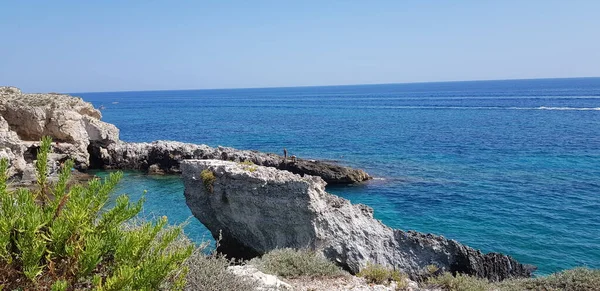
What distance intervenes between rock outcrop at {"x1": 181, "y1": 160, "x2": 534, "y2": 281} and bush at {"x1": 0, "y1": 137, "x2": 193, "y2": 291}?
11379 mm

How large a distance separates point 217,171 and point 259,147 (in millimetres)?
36623

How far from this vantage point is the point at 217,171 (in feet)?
60.4

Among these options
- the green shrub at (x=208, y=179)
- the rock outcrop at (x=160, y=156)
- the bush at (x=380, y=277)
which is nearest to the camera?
the bush at (x=380, y=277)

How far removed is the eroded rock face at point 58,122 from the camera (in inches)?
1401

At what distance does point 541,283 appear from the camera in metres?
12.4

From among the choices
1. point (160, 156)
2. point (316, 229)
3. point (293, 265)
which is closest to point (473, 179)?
point (316, 229)

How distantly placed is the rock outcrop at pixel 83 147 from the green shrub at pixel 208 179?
17867 mm

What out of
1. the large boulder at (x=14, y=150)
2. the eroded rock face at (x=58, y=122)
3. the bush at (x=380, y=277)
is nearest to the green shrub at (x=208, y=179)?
the bush at (x=380, y=277)

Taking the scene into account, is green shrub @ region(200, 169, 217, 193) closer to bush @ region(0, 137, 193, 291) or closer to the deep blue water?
the deep blue water

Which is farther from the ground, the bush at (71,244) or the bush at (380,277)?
the bush at (71,244)

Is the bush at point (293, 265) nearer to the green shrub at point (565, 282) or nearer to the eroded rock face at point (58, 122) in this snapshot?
the green shrub at point (565, 282)

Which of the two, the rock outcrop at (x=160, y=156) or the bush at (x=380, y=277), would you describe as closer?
the bush at (x=380, y=277)

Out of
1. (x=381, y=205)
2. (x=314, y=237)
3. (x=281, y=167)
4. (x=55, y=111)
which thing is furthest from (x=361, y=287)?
(x=55, y=111)

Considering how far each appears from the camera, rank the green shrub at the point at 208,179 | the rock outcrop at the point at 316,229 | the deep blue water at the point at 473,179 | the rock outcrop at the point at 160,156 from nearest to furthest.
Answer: the rock outcrop at the point at 316,229 < the green shrub at the point at 208,179 < the deep blue water at the point at 473,179 < the rock outcrop at the point at 160,156
